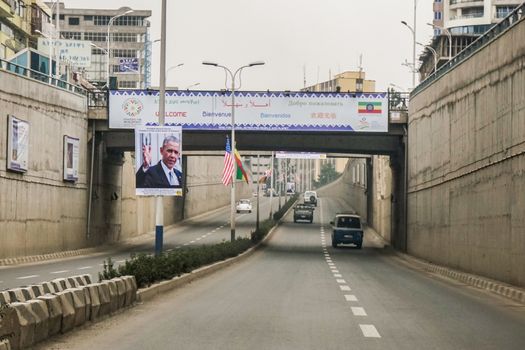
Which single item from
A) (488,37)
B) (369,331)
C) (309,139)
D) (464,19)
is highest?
(464,19)

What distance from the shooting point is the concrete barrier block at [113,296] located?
14.3m

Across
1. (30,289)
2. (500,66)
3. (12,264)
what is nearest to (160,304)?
(30,289)

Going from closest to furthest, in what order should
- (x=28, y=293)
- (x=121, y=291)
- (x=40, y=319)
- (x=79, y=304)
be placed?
(x=40, y=319)
(x=28, y=293)
(x=79, y=304)
(x=121, y=291)

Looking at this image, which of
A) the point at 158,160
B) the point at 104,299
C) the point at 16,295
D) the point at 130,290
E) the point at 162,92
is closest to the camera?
the point at 16,295

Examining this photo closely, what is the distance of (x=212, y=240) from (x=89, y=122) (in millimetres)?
18459

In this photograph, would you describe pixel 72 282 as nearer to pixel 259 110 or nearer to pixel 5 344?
pixel 5 344

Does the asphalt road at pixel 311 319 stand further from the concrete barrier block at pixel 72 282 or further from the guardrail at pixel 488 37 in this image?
the guardrail at pixel 488 37

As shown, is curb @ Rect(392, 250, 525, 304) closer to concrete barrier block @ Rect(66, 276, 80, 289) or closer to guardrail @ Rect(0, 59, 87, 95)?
concrete barrier block @ Rect(66, 276, 80, 289)

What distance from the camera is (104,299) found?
13.8 meters

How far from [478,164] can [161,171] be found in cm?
1200

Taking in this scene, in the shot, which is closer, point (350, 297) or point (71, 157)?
point (350, 297)

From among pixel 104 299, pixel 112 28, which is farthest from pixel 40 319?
pixel 112 28

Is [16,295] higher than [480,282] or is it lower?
higher

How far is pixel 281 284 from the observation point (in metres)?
23.8
